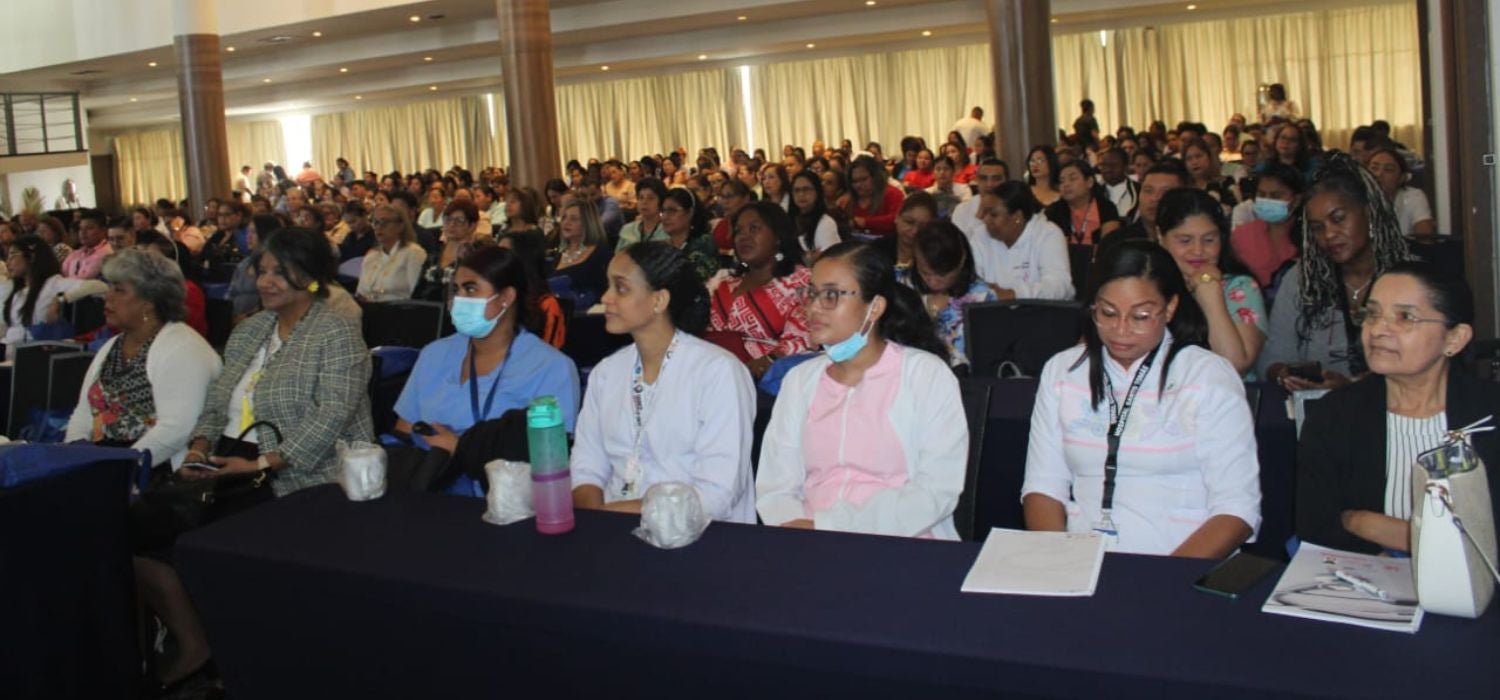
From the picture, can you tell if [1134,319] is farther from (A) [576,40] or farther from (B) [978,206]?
(A) [576,40]

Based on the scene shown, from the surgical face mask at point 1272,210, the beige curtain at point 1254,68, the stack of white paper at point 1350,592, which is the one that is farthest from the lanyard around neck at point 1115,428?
the beige curtain at point 1254,68

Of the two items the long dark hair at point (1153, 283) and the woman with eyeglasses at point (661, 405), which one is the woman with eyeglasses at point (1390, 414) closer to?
the long dark hair at point (1153, 283)

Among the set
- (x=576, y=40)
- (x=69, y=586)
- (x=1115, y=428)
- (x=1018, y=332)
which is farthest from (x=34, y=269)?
(x=576, y=40)

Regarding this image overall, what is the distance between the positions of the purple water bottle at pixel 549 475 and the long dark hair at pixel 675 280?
833 millimetres

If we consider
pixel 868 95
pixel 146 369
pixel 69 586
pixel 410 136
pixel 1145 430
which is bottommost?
pixel 69 586

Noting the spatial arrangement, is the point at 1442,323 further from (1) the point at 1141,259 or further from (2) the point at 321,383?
(2) the point at 321,383

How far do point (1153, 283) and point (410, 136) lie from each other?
987 inches

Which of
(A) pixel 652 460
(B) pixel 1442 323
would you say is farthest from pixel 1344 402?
(A) pixel 652 460

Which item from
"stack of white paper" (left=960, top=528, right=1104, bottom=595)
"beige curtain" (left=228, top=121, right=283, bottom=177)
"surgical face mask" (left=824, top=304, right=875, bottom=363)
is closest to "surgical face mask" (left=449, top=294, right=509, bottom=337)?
"surgical face mask" (left=824, top=304, right=875, bottom=363)

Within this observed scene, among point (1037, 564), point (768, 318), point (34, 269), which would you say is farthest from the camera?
point (34, 269)

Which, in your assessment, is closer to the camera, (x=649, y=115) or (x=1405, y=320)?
(x=1405, y=320)

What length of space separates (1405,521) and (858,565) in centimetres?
110

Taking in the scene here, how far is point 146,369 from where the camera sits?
4371 millimetres

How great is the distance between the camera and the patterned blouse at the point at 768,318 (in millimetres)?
5188
